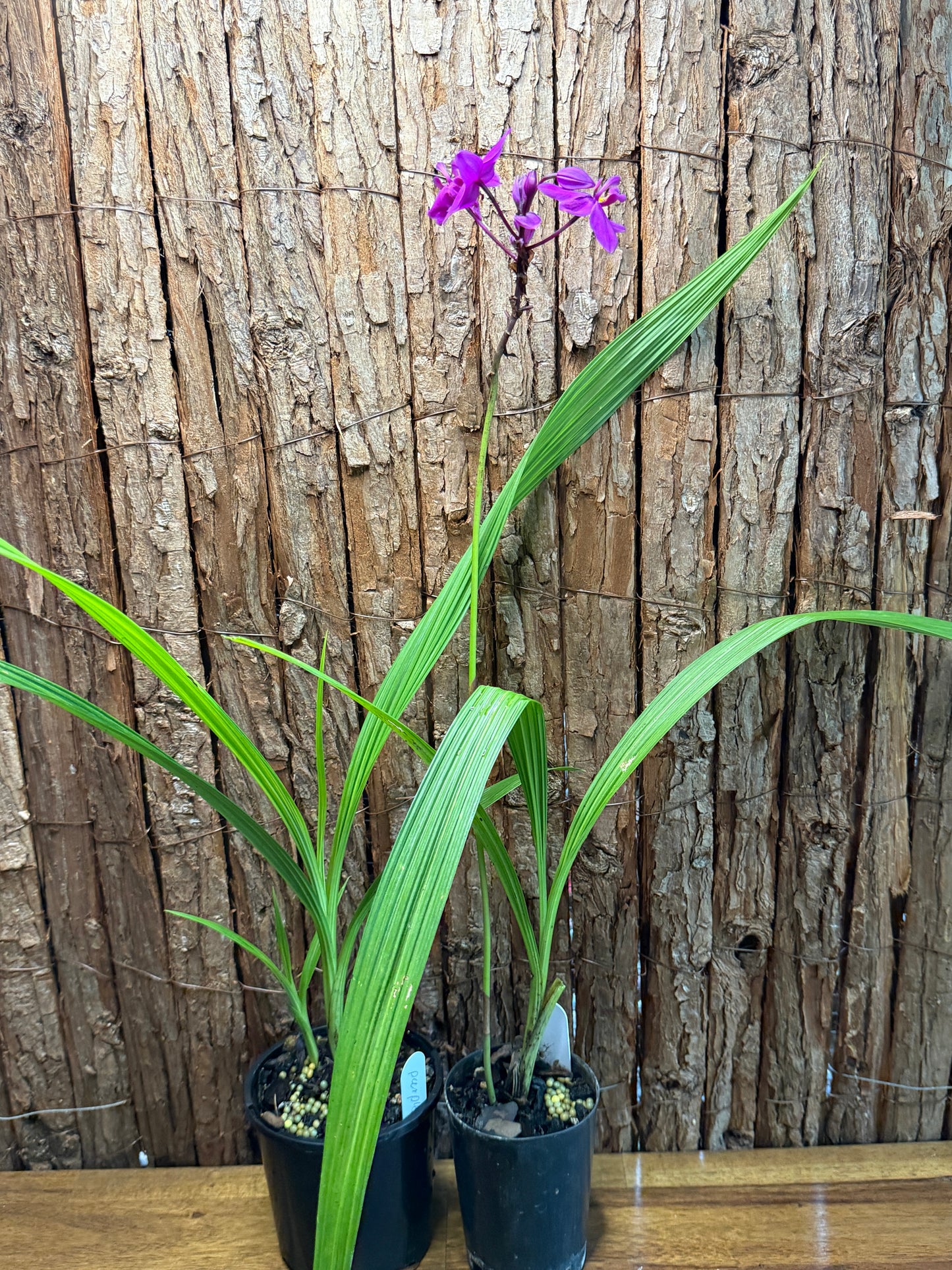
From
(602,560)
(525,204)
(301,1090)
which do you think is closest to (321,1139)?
(301,1090)

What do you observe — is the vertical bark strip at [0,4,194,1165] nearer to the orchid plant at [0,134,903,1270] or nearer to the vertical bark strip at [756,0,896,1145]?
the orchid plant at [0,134,903,1270]

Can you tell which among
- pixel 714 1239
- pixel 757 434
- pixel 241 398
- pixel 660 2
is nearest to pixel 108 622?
pixel 241 398

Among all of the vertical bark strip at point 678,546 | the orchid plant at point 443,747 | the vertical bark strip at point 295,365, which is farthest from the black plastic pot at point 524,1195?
the vertical bark strip at point 295,365

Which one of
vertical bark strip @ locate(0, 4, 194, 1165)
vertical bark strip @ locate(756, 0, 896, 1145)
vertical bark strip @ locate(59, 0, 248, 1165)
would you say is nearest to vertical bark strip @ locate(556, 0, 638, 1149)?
vertical bark strip @ locate(756, 0, 896, 1145)

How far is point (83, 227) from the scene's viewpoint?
44.3 inches

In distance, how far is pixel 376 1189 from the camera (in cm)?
109

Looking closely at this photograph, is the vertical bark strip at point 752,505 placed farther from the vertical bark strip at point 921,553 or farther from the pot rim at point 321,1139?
the pot rim at point 321,1139

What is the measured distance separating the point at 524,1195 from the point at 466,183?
1192 millimetres

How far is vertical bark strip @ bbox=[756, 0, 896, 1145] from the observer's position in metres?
1.11

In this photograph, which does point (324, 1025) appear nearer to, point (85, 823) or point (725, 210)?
point (85, 823)

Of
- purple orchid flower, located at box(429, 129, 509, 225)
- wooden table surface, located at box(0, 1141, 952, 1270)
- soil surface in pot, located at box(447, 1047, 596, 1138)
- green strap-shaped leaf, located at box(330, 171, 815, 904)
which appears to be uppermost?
purple orchid flower, located at box(429, 129, 509, 225)

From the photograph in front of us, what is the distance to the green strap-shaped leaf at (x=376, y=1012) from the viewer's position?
0.63 meters

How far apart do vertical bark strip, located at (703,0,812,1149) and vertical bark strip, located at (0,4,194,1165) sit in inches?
34.0

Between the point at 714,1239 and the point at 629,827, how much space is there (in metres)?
0.57
